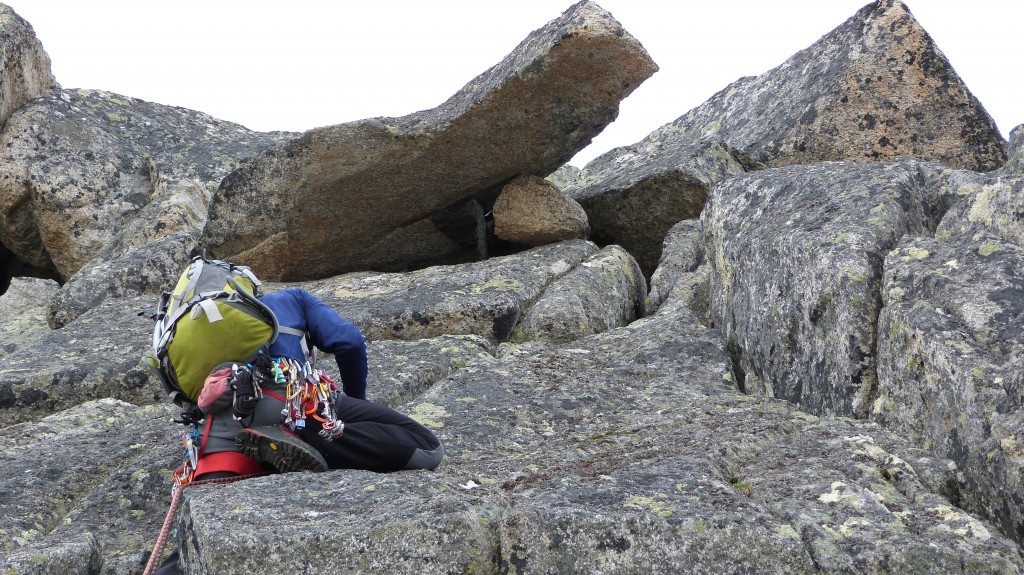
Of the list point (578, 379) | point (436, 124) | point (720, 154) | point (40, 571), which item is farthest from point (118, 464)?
point (720, 154)

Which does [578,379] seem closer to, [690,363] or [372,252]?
[690,363]

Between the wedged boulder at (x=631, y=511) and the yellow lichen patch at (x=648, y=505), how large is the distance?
2cm

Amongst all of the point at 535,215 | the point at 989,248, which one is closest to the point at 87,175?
the point at 535,215

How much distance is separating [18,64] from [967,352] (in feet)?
69.6

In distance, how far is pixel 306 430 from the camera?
7.66m

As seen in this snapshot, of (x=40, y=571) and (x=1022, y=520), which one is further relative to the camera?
(x=40, y=571)

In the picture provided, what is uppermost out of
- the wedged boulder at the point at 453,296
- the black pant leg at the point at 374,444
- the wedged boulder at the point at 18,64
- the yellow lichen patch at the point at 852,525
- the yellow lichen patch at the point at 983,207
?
the wedged boulder at the point at 18,64

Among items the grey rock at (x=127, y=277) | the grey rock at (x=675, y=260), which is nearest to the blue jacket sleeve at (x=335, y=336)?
the grey rock at (x=675, y=260)

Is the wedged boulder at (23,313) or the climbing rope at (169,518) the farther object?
the wedged boulder at (23,313)

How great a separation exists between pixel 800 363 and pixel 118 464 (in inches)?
286

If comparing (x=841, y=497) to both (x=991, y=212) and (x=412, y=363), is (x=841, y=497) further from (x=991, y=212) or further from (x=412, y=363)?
(x=412, y=363)

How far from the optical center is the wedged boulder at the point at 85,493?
7.30 meters

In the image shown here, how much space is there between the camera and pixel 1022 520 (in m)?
6.05

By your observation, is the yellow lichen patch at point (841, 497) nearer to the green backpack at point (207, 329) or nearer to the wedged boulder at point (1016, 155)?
the green backpack at point (207, 329)
